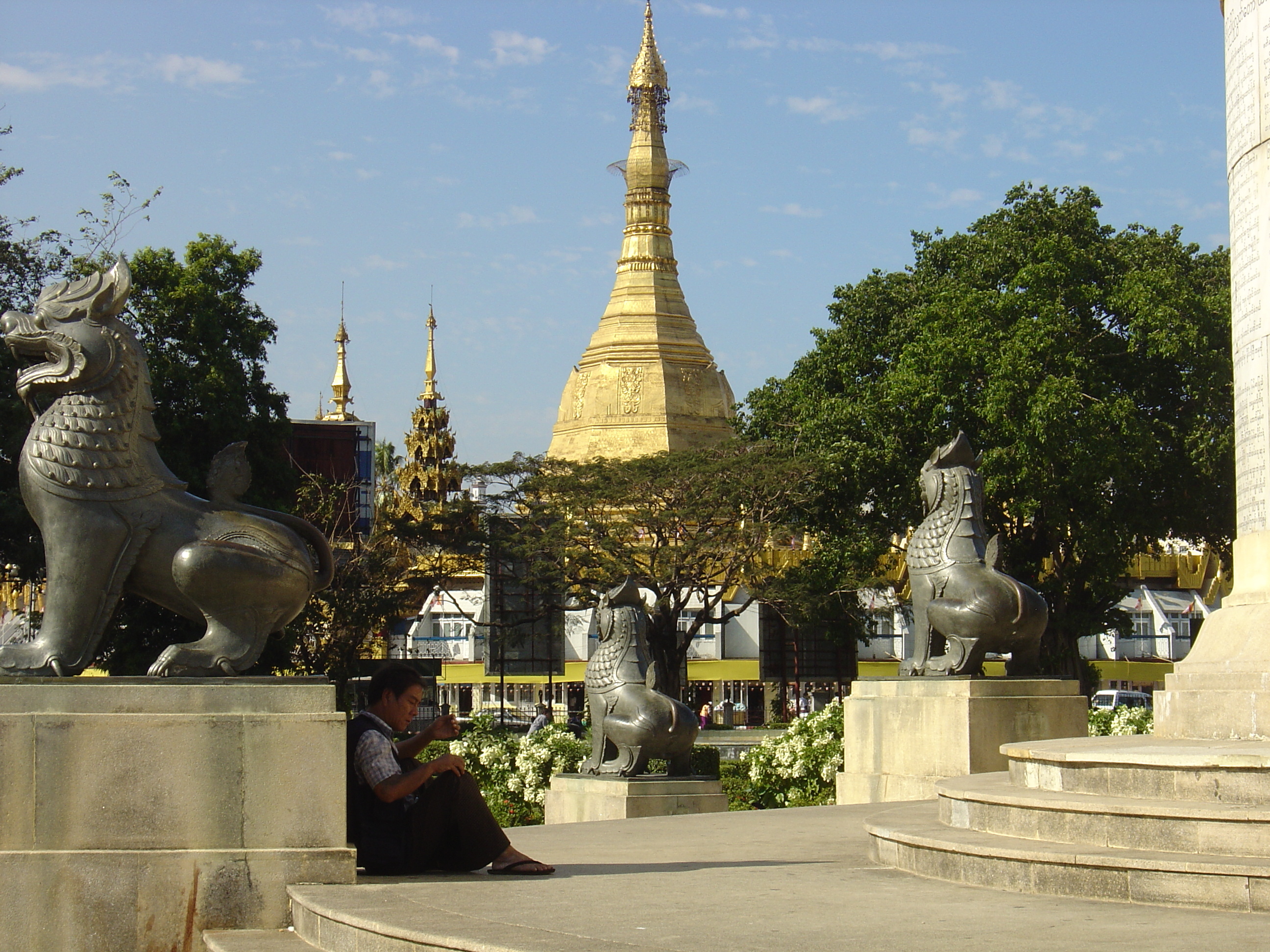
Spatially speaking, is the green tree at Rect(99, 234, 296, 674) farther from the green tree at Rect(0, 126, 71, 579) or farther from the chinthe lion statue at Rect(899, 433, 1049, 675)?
the chinthe lion statue at Rect(899, 433, 1049, 675)

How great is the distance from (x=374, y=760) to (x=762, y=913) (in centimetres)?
187

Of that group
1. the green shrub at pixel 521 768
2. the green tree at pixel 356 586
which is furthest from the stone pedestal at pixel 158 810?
the green tree at pixel 356 586

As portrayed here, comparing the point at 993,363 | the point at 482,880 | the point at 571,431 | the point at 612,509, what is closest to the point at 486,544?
the point at 612,509

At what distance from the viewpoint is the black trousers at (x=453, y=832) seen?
22.0ft

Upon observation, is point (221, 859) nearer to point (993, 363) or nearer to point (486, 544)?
point (993, 363)

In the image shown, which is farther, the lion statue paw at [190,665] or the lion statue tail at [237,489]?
the lion statue tail at [237,489]

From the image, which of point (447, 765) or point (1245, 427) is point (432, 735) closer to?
point (447, 765)

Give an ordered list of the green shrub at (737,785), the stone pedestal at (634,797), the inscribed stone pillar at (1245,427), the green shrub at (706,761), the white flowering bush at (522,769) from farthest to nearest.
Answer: the green shrub at (706,761)
the green shrub at (737,785)
the white flowering bush at (522,769)
the stone pedestal at (634,797)
the inscribed stone pillar at (1245,427)

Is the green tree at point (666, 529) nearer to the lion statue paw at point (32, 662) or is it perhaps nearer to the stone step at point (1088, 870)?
the stone step at point (1088, 870)

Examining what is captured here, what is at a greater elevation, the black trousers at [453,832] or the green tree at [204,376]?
the green tree at [204,376]

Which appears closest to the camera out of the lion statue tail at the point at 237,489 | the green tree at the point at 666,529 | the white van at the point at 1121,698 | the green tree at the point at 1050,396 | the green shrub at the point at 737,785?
the lion statue tail at the point at 237,489

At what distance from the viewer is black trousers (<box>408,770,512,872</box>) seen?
22.0 ft

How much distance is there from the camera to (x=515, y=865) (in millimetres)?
6781

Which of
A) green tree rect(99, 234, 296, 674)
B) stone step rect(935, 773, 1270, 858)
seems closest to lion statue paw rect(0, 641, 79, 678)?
stone step rect(935, 773, 1270, 858)
